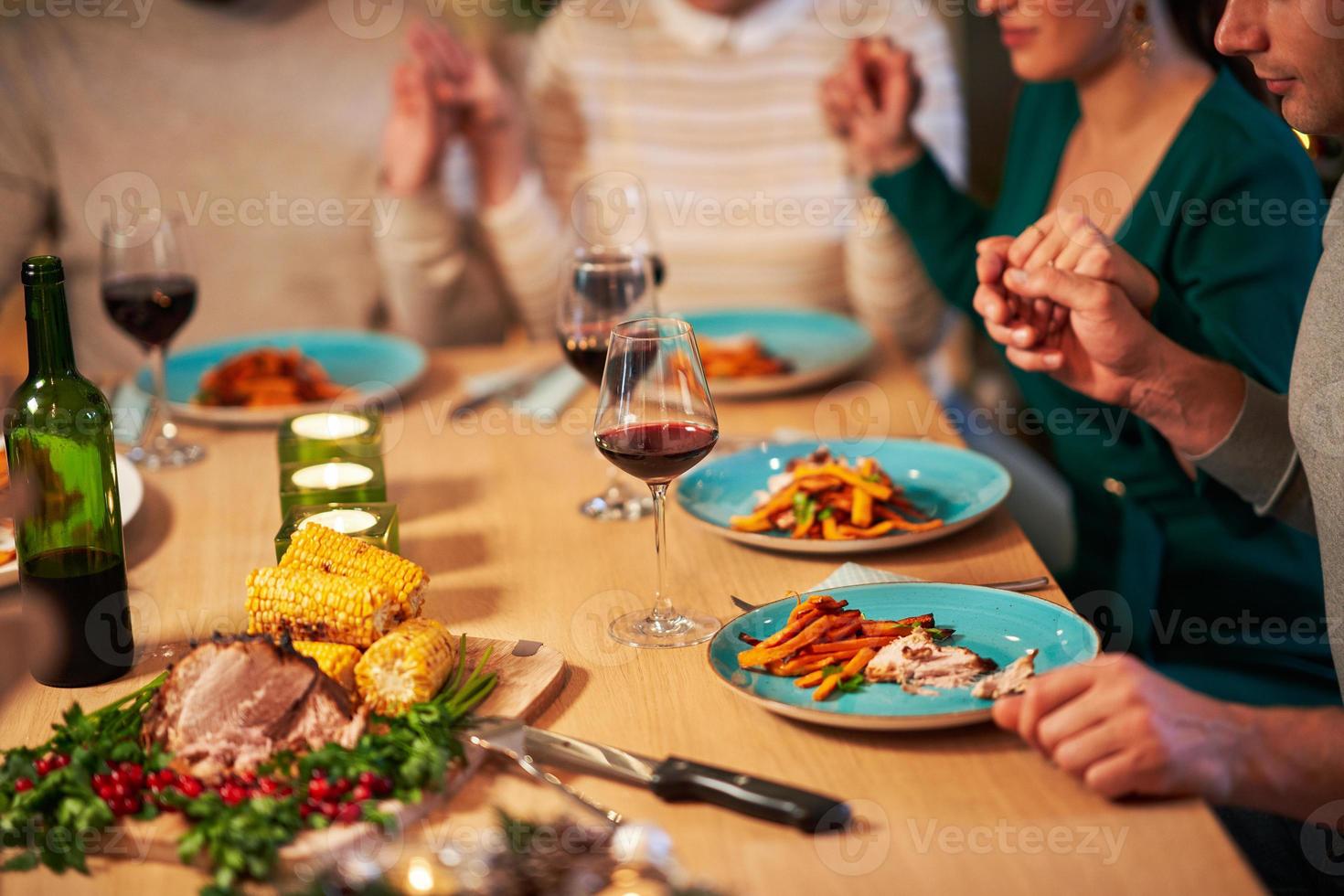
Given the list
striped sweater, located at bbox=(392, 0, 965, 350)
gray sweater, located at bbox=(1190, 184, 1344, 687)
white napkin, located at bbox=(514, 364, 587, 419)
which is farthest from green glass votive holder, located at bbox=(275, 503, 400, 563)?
striped sweater, located at bbox=(392, 0, 965, 350)

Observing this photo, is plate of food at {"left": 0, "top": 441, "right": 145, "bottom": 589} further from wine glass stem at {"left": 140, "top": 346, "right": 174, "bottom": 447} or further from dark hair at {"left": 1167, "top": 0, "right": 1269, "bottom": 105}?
dark hair at {"left": 1167, "top": 0, "right": 1269, "bottom": 105}

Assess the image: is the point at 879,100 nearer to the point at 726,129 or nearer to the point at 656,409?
the point at 726,129

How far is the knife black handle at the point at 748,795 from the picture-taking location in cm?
80

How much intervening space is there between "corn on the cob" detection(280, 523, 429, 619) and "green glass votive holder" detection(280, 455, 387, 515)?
9.0 inches

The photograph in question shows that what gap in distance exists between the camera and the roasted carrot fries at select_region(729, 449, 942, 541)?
1274 millimetres

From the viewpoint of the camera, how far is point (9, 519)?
1293 millimetres

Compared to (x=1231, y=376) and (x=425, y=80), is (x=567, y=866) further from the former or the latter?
(x=425, y=80)

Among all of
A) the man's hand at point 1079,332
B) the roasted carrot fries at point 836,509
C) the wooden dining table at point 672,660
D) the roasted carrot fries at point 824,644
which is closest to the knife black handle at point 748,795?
the wooden dining table at point 672,660

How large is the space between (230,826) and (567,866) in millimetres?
222

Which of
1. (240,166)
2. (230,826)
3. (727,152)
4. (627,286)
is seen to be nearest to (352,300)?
(240,166)

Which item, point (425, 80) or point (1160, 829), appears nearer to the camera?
point (1160, 829)

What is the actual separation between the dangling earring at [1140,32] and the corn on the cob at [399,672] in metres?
1.53

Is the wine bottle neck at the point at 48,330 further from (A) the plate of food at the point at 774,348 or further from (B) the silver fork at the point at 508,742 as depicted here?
(A) the plate of food at the point at 774,348

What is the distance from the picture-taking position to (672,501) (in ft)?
4.76
